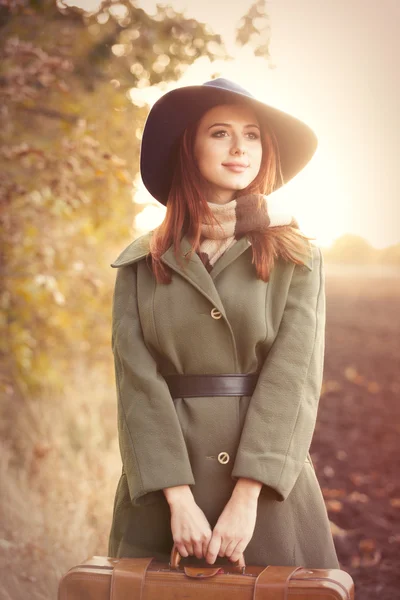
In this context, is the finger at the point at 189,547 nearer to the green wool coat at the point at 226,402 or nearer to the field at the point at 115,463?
the green wool coat at the point at 226,402

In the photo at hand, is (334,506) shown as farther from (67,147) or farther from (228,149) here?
(228,149)

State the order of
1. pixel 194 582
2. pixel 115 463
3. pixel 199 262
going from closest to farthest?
pixel 194 582
pixel 199 262
pixel 115 463

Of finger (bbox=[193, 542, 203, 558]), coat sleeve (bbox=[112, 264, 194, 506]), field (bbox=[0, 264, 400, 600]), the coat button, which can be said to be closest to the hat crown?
coat sleeve (bbox=[112, 264, 194, 506])

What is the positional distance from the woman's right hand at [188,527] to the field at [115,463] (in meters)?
1.65

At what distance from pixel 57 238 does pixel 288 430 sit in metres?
3.27

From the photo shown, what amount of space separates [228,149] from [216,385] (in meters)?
0.68

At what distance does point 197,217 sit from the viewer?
2141 millimetres

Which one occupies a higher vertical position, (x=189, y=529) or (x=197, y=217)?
(x=197, y=217)

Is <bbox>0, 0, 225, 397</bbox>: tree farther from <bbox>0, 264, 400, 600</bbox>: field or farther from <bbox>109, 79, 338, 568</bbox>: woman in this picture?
<bbox>109, 79, 338, 568</bbox>: woman

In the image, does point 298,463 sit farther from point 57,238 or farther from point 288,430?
point 57,238

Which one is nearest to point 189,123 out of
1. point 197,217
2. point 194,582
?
point 197,217

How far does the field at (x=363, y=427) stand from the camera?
13.4 ft

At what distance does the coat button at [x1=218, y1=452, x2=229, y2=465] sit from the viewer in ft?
6.61

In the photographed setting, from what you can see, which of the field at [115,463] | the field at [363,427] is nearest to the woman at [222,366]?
the field at [115,463]
